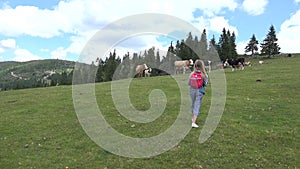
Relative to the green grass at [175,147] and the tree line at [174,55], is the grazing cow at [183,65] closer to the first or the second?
the tree line at [174,55]

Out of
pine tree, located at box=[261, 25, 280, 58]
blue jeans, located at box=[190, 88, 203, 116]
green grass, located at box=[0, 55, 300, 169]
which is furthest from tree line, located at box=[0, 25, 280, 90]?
blue jeans, located at box=[190, 88, 203, 116]

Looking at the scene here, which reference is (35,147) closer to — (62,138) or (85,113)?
(62,138)

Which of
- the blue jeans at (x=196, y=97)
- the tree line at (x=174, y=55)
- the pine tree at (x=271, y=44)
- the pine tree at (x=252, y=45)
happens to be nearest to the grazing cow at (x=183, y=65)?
the tree line at (x=174, y=55)

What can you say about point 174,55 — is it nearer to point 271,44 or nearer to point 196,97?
point 196,97

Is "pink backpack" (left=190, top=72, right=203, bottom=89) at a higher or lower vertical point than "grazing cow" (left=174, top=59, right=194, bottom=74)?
lower

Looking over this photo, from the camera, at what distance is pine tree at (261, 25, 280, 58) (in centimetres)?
10719

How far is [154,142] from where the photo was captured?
39.9 ft

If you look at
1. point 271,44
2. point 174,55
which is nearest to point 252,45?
point 271,44

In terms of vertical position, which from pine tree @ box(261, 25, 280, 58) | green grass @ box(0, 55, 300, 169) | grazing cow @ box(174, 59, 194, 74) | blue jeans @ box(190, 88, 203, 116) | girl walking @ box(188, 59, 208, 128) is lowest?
green grass @ box(0, 55, 300, 169)

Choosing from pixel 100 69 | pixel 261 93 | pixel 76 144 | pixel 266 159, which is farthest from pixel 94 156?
pixel 100 69

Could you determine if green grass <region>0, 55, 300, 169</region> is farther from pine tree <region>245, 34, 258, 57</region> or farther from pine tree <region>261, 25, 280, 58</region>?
pine tree <region>245, 34, 258, 57</region>

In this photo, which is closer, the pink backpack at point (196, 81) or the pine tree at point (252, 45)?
the pink backpack at point (196, 81)

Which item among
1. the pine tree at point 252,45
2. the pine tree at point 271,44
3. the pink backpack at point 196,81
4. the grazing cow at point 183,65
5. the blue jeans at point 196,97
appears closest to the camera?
the pink backpack at point 196,81

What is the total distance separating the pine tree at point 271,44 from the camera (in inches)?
4220
